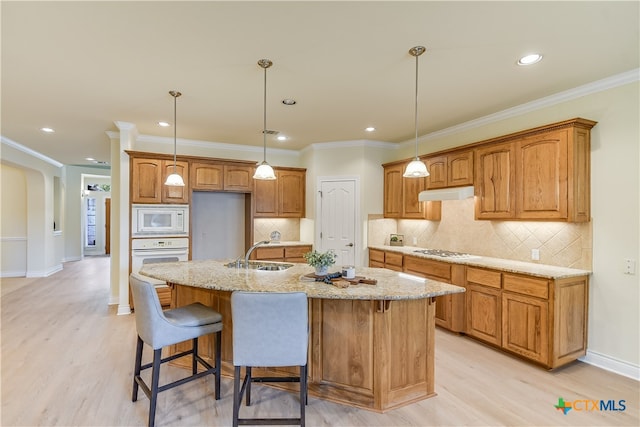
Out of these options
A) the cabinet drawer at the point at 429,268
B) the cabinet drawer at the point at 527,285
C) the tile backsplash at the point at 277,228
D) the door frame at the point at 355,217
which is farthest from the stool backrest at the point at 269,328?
the tile backsplash at the point at 277,228

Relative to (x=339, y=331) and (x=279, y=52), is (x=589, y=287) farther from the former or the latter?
(x=279, y=52)

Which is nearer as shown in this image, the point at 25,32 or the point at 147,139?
the point at 25,32

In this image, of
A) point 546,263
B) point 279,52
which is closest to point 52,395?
point 279,52

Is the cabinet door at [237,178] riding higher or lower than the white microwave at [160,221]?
higher

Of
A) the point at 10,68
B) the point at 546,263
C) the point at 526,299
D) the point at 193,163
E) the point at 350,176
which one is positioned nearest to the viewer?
the point at 10,68

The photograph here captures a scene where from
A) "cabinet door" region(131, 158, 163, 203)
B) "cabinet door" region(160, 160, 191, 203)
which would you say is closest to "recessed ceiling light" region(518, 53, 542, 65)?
"cabinet door" region(160, 160, 191, 203)

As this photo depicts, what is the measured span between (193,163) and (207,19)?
3214mm

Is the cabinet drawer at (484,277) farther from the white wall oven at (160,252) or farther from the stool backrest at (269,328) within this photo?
the white wall oven at (160,252)

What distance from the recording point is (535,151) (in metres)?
3.35

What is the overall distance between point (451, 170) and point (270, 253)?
3043 mm

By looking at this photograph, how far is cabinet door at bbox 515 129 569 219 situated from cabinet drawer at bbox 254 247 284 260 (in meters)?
3.49

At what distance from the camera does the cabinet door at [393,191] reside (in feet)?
17.2

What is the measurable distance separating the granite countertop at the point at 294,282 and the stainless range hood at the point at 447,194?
5.43ft

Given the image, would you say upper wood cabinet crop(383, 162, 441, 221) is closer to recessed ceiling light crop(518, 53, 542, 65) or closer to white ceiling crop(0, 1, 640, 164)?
white ceiling crop(0, 1, 640, 164)
